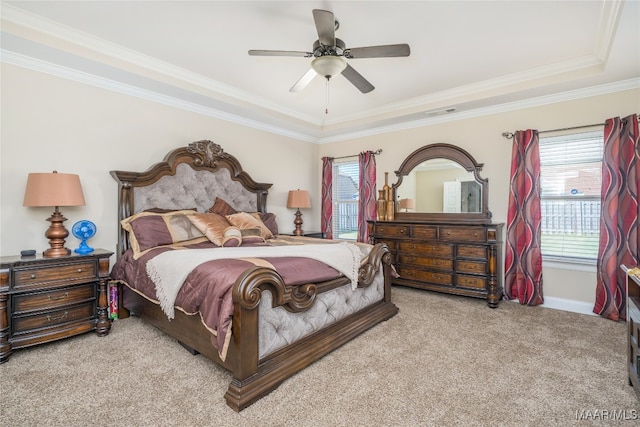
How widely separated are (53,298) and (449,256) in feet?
13.3

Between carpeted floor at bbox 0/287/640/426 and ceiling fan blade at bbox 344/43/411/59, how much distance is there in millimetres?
2273

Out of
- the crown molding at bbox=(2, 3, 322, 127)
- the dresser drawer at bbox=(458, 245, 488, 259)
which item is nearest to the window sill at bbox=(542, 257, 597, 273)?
the dresser drawer at bbox=(458, 245, 488, 259)

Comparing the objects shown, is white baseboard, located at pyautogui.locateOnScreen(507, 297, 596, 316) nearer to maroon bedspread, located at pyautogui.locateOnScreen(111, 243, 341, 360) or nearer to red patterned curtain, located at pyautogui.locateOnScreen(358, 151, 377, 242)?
red patterned curtain, located at pyautogui.locateOnScreen(358, 151, 377, 242)

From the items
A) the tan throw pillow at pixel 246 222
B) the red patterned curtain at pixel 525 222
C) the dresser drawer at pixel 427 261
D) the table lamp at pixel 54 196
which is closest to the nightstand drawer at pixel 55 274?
the table lamp at pixel 54 196

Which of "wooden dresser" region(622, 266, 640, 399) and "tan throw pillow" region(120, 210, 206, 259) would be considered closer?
"wooden dresser" region(622, 266, 640, 399)

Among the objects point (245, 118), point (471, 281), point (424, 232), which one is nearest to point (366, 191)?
point (424, 232)

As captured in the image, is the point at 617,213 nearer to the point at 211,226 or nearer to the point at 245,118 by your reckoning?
the point at 211,226

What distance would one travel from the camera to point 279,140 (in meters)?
5.18

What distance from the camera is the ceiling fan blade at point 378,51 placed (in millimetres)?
2230

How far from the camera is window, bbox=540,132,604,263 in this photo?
3449 mm

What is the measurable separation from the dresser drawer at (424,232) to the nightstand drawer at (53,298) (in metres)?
3.62

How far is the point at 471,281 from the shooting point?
3.75m

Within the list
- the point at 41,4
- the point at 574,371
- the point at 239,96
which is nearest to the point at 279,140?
the point at 239,96

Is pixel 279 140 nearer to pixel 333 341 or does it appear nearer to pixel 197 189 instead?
pixel 197 189
